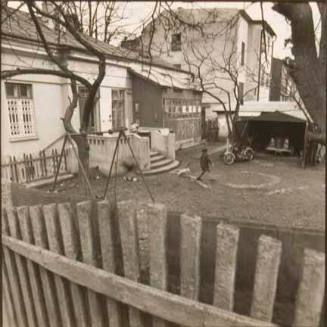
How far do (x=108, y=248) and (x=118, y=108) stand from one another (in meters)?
14.4

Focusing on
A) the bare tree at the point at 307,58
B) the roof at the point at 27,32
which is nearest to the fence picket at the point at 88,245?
the bare tree at the point at 307,58

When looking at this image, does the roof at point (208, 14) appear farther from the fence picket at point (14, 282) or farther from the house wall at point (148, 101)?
the house wall at point (148, 101)

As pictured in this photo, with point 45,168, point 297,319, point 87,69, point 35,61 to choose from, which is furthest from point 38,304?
point 87,69

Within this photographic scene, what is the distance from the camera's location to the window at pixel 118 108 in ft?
50.5

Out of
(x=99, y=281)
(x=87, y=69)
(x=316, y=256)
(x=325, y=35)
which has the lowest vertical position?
(x=99, y=281)

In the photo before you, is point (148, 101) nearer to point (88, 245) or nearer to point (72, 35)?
point (72, 35)

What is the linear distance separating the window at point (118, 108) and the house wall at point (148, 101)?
833mm

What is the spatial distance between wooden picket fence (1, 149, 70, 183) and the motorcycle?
23.9 ft

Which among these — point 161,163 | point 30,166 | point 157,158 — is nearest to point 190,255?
point 30,166

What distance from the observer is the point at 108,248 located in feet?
6.43

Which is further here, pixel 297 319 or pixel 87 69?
pixel 87 69

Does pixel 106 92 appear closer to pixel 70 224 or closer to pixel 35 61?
pixel 35 61

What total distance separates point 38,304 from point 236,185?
8941 mm

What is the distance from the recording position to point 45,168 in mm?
10492
